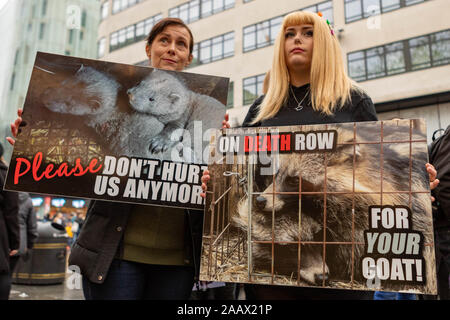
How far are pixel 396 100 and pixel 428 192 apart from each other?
13.0 metres

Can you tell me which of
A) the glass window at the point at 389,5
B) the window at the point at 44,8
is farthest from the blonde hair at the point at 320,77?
the glass window at the point at 389,5

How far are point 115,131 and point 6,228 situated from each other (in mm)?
2211

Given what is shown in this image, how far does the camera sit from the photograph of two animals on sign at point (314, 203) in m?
1.42

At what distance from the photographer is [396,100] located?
13.2 metres

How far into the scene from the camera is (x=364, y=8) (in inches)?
554

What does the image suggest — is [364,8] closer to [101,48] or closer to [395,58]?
[395,58]

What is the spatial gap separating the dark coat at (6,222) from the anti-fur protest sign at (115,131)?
1.72 meters

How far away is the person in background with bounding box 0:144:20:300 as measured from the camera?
10.6 ft

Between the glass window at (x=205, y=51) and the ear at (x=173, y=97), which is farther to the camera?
the glass window at (x=205, y=51)

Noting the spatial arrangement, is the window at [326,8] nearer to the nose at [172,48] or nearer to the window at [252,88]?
the window at [252,88]

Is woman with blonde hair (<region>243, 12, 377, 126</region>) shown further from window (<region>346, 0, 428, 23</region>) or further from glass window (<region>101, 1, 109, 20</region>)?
glass window (<region>101, 1, 109, 20</region>)

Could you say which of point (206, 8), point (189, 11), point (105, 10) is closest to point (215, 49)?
point (206, 8)
